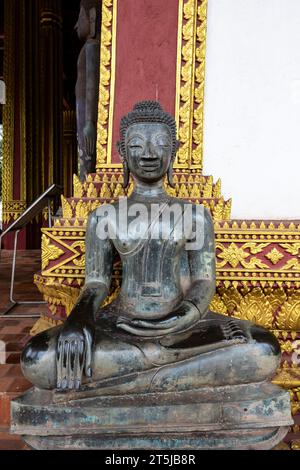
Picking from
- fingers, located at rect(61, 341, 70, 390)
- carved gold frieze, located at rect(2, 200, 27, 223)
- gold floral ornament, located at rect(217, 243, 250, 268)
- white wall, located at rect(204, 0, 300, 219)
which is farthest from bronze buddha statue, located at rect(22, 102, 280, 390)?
carved gold frieze, located at rect(2, 200, 27, 223)

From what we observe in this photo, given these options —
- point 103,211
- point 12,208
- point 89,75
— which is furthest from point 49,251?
point 12,208

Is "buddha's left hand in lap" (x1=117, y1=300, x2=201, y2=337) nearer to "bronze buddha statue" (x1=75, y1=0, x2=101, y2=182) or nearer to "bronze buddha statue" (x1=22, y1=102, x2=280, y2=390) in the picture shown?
"bronze buddha statue" (x1=22, y1=102, x2=280, y2=390)

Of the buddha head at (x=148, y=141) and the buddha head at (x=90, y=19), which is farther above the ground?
the buddha head at (x=90, y=19)

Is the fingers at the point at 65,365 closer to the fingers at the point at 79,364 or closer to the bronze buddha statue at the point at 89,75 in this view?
the fingers at the point at 79,364

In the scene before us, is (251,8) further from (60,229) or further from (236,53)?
(60,229)

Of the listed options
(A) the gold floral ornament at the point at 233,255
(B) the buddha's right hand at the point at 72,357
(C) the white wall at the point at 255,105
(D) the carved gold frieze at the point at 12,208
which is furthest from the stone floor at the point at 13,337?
(D) the carved gold frieze at the point at 12,208

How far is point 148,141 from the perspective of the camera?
1.67 meters

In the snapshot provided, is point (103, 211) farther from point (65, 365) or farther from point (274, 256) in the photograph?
point (274, 256)

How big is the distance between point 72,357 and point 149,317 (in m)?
0.37

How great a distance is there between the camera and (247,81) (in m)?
2.26

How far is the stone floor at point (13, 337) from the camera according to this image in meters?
2.04

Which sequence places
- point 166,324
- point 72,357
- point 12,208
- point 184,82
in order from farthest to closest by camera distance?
point 12,208 → point 184,82 → point 166,324 → point 72,357

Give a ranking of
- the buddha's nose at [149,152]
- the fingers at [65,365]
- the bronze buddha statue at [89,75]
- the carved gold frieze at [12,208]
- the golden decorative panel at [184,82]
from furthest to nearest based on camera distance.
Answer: the carved gold frieze at [12,208]
the bronze buddha statue at [89,75]
the golden decorative panel at [184,82]
the buddha's nose at [149,152]
the fingers at [65,365]

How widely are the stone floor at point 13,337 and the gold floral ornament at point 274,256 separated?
49.9 inches
